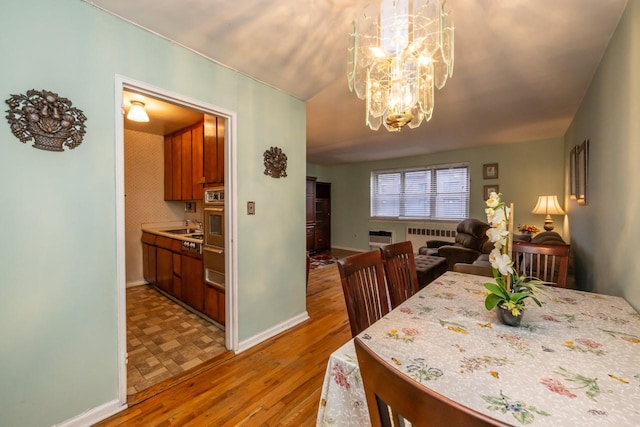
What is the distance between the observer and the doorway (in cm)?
164

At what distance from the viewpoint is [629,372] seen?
0.79 meters

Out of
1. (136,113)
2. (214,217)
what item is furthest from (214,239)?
(136,113)

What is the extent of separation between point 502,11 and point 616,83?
91 cm

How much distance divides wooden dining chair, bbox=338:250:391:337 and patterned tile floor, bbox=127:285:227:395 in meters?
1.55

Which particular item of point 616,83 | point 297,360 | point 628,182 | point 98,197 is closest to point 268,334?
point 297,360

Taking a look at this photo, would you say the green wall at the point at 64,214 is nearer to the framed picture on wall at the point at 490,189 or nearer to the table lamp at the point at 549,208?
the table lamp at the point at 549,208

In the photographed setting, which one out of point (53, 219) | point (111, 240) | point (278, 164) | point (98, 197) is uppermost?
point (278, 164)

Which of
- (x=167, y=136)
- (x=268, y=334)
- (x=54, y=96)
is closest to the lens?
(x=54, y=96)

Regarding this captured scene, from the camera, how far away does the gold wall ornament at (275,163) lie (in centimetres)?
251

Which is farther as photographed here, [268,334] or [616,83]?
[268,334]

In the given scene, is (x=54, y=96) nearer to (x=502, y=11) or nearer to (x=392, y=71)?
(x=392, y=71)

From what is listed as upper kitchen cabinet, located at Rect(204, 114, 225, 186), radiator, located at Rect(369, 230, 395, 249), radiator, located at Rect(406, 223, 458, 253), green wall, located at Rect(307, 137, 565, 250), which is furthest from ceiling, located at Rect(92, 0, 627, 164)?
radiator, located at Rect(369, 230, 395, 249)

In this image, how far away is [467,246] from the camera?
4332 millimetres

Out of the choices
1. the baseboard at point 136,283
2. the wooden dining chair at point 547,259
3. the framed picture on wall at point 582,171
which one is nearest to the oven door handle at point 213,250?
the baseboard at point 136,283
